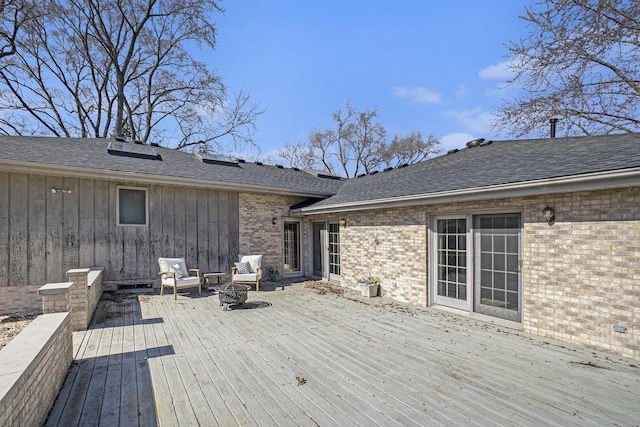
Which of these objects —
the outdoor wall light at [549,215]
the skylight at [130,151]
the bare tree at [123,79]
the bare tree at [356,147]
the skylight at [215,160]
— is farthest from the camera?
the bare tree at [356,147]

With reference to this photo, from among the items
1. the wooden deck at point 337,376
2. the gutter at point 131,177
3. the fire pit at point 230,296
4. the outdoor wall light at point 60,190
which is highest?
the gutter at point 131,177

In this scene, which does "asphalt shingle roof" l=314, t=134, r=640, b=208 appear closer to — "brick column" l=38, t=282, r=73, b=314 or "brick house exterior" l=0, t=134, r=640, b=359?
"brick house exterior" l=0, t=134, r=640, b=359

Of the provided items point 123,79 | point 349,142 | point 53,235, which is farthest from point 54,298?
point 349,142

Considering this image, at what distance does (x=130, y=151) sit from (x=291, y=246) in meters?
5.83

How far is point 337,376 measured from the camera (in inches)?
132

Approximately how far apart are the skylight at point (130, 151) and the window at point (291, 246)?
15.5 ft

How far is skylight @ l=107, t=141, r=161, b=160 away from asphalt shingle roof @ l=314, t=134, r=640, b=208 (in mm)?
5621

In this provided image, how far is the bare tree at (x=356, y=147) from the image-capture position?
24.0 m

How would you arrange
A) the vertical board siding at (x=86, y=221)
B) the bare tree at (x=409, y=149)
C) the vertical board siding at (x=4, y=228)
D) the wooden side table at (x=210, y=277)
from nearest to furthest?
1. the vertical board siding at (x=4, y=228)
2. the vertical board siding at (x=86, y=221)
3. the wooden side table at (x=210, y=277)
4. the bare tree at (x=409, y=149)

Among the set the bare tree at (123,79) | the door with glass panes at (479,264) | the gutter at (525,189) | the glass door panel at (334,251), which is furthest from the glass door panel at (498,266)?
the bare tree at (123,79)

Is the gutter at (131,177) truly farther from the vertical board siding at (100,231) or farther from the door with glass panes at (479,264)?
the door with glass panes at (479,264)

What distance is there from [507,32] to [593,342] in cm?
673

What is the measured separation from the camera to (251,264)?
864 centimetres

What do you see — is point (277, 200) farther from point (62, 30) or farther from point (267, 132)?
point (62, 30)
